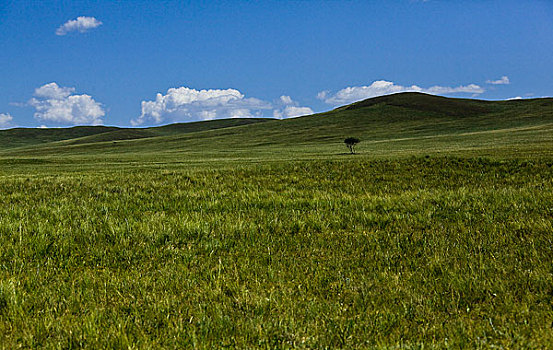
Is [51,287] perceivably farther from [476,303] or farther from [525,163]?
[525,163]

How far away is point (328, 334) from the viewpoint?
368 cm

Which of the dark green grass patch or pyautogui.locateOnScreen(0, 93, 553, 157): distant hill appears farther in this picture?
pyautogui.locateOnScreen(0, 93, 553, 157): distant hill

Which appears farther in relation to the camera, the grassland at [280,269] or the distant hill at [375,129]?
the distant hill at [375,129]

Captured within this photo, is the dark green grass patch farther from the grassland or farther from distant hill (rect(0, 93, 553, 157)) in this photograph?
distant hill (rect(0, 93, 553, 157))

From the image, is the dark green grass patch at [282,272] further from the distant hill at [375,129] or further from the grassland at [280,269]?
the distant hill at [375,129]

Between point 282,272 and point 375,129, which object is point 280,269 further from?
point 375,129

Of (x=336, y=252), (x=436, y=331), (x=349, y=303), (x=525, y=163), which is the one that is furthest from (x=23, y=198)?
(x=525, y=163)

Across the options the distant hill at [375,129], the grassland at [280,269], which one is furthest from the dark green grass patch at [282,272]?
the distant hill at [375,129]

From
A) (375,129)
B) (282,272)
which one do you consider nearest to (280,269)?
(282,272)

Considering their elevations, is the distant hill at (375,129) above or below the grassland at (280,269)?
above

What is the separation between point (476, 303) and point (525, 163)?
1379 cm

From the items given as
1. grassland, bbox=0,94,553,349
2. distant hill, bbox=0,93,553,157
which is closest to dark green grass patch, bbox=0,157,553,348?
grassland, bbox=0,94,553,349

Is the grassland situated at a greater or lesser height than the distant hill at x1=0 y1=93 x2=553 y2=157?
lesser

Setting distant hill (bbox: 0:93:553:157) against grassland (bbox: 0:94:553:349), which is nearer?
grassland (bbox: 0:94:553:349)
